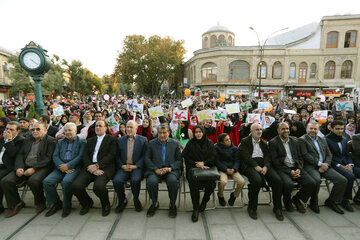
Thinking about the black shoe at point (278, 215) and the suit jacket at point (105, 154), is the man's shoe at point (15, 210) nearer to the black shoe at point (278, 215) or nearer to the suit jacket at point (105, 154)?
the suit jacket at point (105, 154)

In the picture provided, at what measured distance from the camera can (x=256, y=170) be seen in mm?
3963

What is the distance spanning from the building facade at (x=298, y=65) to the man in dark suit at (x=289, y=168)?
86.7 ft

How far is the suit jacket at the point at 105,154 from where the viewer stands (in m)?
4.05

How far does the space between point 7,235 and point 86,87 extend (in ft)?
150

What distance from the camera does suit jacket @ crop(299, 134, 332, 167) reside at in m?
4.11

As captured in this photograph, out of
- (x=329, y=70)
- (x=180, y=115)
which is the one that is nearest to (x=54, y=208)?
(x=180, y=115)

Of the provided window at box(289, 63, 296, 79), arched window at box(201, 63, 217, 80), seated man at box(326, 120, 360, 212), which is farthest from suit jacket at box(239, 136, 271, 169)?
window at box(289, 63, 296, 79)

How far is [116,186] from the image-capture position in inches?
152

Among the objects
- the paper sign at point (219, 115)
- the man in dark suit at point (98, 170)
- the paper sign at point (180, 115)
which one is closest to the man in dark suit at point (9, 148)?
the man in dark suit at point (98, 170)

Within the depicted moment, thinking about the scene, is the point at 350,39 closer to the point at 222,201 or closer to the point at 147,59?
the point at 147,59

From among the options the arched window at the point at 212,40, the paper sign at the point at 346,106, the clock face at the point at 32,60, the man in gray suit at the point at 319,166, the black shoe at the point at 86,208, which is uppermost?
the arched window at the point at 212,40

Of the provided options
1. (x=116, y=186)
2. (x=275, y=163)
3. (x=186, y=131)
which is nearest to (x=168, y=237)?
(x=116, y=186)

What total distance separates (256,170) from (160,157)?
2.00 metres

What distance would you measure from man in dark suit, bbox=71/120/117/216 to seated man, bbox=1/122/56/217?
2.56ft
